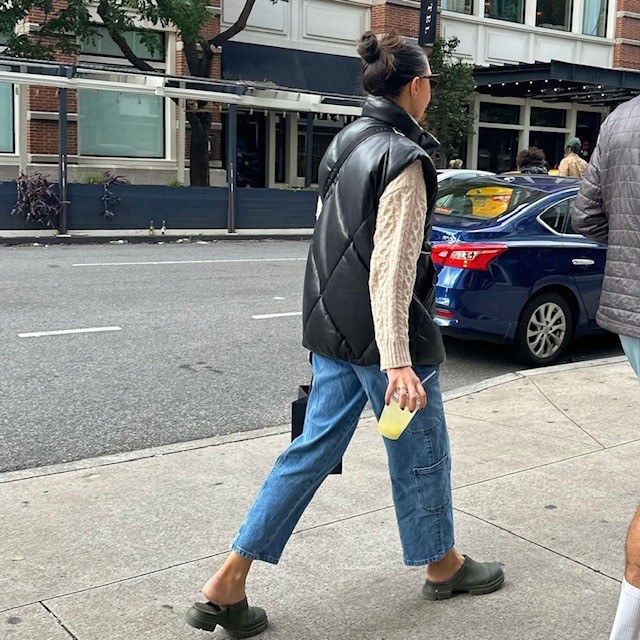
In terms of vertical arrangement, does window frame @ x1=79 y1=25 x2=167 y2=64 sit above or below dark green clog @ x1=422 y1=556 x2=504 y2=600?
above

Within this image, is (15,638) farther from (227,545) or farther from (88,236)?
(88,236)

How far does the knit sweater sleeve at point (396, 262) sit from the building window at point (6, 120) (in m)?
20.1

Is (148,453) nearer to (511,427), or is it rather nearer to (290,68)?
(511,427)

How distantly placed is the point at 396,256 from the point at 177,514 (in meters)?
1.91

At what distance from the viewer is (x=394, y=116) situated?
313 cm

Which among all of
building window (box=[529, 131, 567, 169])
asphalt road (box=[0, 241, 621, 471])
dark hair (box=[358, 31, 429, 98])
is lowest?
asphalt road (box=[0, 241, 621, 471])

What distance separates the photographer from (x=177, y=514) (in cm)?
429

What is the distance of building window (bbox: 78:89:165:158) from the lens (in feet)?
73.8

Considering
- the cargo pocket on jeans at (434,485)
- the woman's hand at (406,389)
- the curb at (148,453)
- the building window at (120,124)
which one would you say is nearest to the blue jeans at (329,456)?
the cargo pocket on jeans at (434,485)

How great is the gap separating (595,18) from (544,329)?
2562cm

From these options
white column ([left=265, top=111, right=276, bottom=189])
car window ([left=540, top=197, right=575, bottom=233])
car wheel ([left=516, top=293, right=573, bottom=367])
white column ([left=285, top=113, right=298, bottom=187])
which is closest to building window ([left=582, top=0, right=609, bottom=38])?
white column ([left=285, top=113, right=298, bottom=187])

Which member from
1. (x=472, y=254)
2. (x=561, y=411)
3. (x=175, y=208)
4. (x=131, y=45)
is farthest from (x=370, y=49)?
(x=131, y=45)

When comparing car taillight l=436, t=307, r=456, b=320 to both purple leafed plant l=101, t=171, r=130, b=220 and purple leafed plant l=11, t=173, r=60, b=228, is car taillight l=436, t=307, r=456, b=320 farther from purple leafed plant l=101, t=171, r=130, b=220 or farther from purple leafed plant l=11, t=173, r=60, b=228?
purple leafed plant l=101, t=171, r=130, b=220

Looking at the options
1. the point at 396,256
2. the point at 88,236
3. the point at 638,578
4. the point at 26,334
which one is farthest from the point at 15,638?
the point at 88,236
